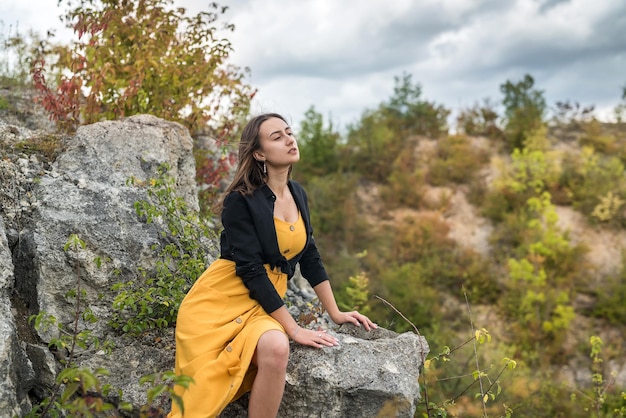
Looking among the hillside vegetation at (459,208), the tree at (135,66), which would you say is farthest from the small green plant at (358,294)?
the tree at (135,66)

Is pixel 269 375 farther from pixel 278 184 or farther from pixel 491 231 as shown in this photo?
pixel 491 231

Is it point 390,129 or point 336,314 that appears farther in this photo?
point 390,129

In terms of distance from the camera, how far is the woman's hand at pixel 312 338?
2997 millimetres

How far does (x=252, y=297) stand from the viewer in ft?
10.0

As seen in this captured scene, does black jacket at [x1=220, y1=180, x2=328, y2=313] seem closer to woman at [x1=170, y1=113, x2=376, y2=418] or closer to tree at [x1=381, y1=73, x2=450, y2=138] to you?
woman at [x1=170, y1=113, x2=376, y2=418]

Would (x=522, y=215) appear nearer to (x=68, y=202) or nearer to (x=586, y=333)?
(x=586, y=333)

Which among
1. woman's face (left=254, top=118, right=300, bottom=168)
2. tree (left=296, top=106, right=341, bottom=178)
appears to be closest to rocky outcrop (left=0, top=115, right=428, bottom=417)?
woman's face (left=254, top=118, right=300, bottom=168)

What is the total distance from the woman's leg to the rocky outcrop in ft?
0.87

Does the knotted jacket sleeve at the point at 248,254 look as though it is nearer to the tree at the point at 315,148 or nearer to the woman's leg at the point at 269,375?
the woman's leg at the point at 269,375

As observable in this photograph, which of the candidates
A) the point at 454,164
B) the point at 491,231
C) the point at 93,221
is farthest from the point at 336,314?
the point at 454,164

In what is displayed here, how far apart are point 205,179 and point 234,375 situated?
126 inches

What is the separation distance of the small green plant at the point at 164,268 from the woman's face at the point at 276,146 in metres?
0.88

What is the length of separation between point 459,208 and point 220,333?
8.68 metres

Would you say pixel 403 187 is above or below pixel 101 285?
below
